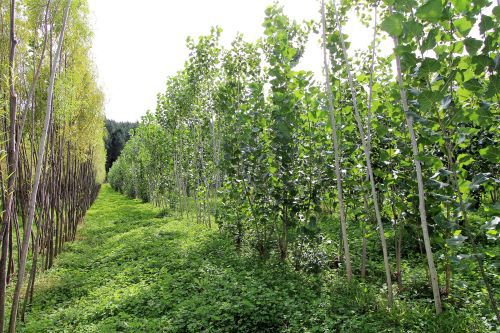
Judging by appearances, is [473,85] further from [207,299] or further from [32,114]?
[32,114]

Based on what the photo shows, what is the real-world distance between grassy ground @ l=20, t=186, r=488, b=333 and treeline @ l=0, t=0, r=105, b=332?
0.81 meters

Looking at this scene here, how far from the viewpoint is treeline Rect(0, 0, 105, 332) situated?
4277mm

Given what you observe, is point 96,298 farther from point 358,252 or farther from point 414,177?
point 414,177

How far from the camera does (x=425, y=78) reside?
10.2 feet

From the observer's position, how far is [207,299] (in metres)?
5.48

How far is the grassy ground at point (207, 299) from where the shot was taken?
13.9ft

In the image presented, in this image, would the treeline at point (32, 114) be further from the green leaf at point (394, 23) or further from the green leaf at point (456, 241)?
the green leaf at point (456, 241)

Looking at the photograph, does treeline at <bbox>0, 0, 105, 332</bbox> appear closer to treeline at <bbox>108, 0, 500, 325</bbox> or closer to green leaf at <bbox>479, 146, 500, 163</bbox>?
treeline at <bbox>108, 0, 500, 325</bbox>

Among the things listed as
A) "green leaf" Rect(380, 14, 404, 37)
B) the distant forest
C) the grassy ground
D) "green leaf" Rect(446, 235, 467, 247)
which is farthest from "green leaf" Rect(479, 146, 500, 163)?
the distant forest

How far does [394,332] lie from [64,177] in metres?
9.96

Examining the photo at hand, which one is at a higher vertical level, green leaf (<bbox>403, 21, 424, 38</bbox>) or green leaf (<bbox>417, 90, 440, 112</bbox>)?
green leaf (<bbox>403, 21, 424, 38</bbox>)

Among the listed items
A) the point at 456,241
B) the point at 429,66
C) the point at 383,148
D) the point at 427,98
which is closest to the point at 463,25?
the point at 429,66

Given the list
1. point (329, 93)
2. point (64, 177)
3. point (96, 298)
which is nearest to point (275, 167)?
point (329, 93)

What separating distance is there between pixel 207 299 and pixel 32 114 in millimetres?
4061
